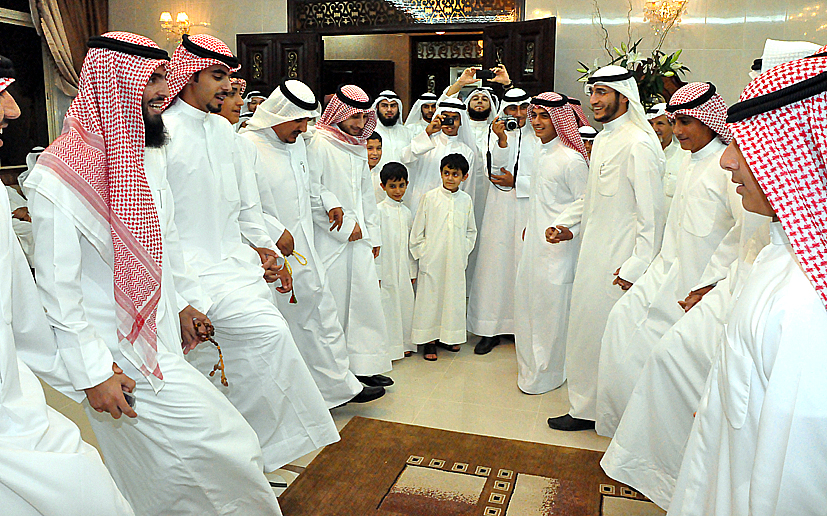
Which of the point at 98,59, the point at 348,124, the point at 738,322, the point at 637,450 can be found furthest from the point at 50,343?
the point at 348,124

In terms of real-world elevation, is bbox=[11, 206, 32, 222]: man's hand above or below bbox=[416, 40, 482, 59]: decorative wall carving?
below

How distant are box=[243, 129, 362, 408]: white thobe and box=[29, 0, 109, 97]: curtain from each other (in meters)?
6.39

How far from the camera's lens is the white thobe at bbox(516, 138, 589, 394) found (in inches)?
164

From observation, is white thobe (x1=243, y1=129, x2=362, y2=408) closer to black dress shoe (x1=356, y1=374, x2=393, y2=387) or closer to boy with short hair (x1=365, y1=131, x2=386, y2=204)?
black dress shoe (x1=356, y1=374, x2=393, y2=387)

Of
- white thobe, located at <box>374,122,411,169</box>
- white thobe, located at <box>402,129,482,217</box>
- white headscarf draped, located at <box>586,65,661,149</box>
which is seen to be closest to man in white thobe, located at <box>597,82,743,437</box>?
white headscarf draped, located at <box>586,65,661,149</box>

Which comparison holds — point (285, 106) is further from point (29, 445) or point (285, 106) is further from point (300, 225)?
point (29, 445)

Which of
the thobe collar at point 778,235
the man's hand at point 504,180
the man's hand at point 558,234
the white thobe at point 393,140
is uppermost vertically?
the white thobe at point 393,140

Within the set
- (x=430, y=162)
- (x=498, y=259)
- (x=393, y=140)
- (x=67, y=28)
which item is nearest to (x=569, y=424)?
(x=498, y=259)

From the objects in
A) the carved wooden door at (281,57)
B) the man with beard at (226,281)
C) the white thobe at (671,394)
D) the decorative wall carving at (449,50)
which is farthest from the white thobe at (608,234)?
the decorative wall carving at (449,50)

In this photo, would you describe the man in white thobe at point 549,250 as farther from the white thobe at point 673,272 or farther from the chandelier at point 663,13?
the chandelier at point 663,13

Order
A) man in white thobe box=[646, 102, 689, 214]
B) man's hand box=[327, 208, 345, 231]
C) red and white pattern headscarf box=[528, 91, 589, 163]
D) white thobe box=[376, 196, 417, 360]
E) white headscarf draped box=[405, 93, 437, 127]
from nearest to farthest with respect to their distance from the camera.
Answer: man's hand box=[327, 208, 345, 231] < red and white pattern headscarf box=[528, 91, 589, 163] < white thobe box=[376, 196, 417, 360] < man in white thobe box=[646, 102, 689, 214] < white headscarf draped box=[405, 93, 437, 127]

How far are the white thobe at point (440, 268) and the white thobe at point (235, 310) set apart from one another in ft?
6.48

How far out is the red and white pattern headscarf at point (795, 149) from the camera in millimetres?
1429

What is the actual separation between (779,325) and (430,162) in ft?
13.8
